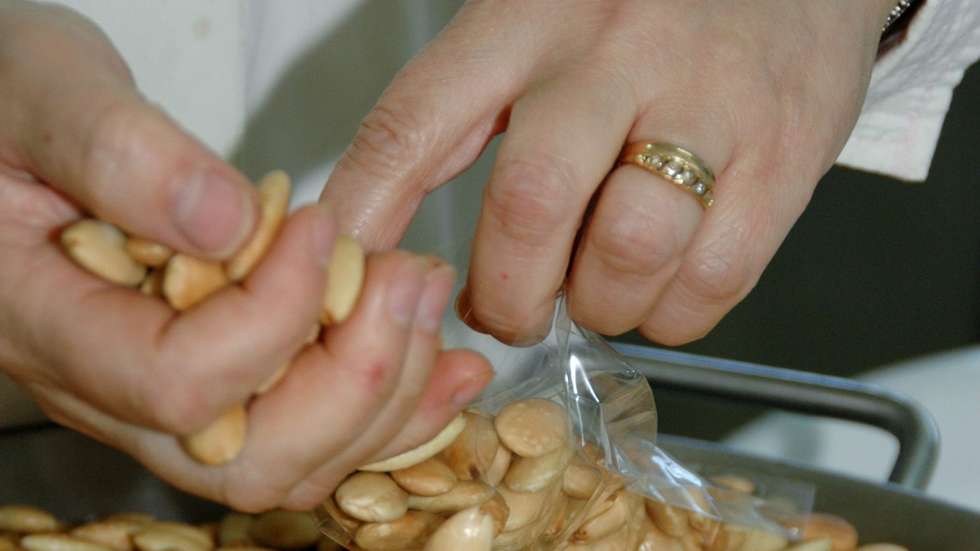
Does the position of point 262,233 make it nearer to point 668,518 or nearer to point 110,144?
point 110,144

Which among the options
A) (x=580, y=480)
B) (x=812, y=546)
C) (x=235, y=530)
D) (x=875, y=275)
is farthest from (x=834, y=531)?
(x=875, y=275)

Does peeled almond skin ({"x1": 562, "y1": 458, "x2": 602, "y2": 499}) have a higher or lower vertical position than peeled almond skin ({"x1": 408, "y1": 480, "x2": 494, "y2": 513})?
lower

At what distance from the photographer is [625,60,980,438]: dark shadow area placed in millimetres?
1495

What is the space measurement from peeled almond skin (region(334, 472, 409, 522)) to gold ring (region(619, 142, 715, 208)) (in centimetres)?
12

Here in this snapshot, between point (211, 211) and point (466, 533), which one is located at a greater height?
point (211, 211)

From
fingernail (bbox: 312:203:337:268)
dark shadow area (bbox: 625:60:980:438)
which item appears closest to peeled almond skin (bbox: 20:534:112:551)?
fingernail (bbox: 312:203:337:268)

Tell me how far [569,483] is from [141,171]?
20 centimetres

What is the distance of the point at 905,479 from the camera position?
1.63 ft

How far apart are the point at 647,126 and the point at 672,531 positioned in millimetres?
162

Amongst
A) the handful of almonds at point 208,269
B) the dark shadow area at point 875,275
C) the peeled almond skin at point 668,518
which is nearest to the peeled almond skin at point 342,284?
the handful of almonds at point 208,269

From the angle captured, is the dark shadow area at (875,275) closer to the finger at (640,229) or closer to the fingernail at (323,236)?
the finger at (640,229)

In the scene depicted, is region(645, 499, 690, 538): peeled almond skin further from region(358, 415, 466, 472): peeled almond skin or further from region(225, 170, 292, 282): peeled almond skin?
region(225, 170, 292, 282): peeled almond skin

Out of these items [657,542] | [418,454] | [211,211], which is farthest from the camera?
[657,542]

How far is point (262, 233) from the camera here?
26 centimetres
